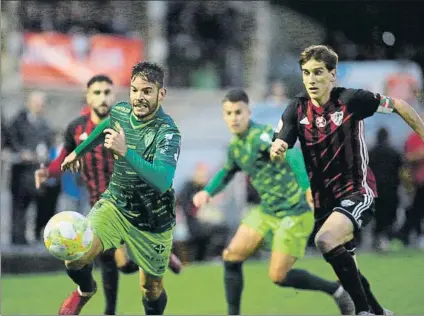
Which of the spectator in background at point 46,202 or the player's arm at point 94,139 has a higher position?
the player's arm at point 94,139

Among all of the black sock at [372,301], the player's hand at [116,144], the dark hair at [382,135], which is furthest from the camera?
the dark hair at [382,135]

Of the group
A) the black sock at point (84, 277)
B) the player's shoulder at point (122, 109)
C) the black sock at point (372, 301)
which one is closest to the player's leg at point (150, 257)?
the black sock at point (84, 277)

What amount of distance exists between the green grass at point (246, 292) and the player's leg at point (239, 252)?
0.66 meters

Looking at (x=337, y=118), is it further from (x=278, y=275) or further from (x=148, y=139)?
(x=278, y=275)

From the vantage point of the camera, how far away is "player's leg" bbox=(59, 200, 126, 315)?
653 centimetres

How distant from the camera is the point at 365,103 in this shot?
662cm

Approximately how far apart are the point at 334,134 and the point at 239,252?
156 cm

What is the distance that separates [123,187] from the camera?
22.1 feet

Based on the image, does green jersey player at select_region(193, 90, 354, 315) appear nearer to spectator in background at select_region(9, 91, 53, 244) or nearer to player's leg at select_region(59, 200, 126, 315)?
player's leg at select_region(59, 200, 126, 315)

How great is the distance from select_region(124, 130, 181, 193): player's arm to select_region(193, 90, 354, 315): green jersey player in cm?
140

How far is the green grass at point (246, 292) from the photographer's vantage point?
8.15 meters

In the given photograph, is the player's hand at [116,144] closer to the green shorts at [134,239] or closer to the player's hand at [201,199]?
the green shorts at [134,239]

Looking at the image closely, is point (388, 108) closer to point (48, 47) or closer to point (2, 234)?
point (2, 234)

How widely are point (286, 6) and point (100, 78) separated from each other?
677 centimetres
